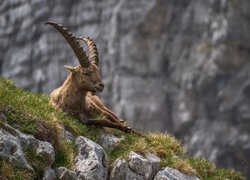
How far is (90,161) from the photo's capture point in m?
17.6

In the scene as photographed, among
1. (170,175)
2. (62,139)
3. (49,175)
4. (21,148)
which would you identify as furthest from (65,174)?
(170,175)

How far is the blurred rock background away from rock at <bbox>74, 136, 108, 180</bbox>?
241 ft

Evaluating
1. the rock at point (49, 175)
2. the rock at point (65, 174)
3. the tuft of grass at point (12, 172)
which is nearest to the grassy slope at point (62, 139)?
the tuft of grass at point (12, 172)

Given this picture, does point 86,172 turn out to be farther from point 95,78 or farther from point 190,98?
point 190,98

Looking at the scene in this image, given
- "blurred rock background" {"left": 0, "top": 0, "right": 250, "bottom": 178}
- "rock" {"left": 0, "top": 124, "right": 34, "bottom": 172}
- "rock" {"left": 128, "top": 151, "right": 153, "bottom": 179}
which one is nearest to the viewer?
"rock" {"left": 0, "top": 124, "right": 34, "bottom": 172}

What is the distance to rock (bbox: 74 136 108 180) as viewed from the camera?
57.1 feet

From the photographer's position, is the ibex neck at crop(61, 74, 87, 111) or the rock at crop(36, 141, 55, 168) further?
the ibex neck at crop(61, 74, 87, 111)

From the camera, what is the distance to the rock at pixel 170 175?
18.8 meters

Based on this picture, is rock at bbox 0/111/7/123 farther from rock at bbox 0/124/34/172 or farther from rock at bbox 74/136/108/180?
rock at bbox 74/136/108/180

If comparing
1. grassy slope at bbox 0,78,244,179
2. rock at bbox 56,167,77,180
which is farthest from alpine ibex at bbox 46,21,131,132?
rock at bbox 56,167,77,180

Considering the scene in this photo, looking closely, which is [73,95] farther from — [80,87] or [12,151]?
[12,151]

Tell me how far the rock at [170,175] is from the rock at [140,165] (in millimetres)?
253

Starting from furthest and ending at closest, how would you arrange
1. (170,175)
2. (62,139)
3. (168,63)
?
(168,63) < (170,175) < (62,139)

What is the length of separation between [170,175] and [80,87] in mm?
4571
